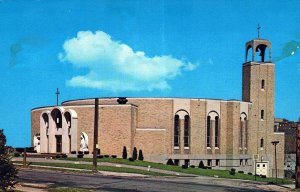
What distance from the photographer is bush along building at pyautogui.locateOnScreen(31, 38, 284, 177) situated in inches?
2298

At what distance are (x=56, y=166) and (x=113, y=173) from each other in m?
5.20

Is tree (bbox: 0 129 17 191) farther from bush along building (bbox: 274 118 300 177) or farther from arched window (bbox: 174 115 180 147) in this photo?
bush along building (bbox: 274 118 300 177)

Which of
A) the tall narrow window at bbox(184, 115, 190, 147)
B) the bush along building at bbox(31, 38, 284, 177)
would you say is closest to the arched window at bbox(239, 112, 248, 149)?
the bush along building at bbox(31, 38, 284, 177)

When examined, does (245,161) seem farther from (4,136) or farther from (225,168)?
(4,136)

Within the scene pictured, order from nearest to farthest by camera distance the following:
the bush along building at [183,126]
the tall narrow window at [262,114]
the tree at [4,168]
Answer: the tree at [4,168] < the bush along building at [183,126] < the tall narrow window at [262,114]

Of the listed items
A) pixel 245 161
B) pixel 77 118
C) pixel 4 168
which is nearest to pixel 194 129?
pixel 245 161

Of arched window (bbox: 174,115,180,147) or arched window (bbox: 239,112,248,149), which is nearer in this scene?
arched window (bbox: 174,115,180,147)

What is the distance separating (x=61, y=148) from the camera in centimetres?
6038

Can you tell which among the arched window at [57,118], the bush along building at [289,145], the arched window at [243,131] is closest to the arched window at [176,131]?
the arched window at [243,131]

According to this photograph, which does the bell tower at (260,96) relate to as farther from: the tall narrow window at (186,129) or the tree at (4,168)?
the tree at (4,168)

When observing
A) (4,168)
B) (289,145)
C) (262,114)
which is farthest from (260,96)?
(4,168)

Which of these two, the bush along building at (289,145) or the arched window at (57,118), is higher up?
the arched window at (57,118)

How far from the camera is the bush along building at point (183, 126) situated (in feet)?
192

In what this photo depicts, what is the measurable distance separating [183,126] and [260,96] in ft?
47.5
